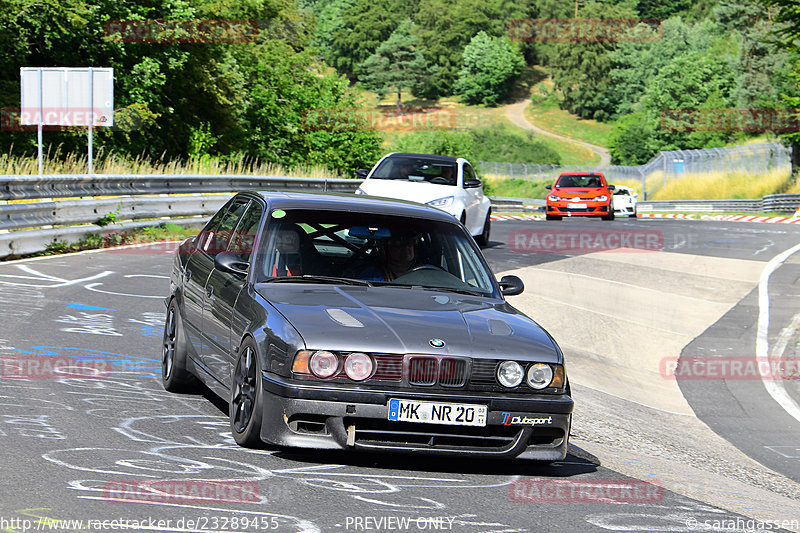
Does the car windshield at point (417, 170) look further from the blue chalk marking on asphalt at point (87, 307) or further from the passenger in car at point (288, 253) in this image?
the passenger in car at point (288, 253)

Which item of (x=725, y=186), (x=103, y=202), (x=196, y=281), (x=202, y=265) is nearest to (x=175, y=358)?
(x=196, y=281)

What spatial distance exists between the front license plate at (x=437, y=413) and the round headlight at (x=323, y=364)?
1.12ft

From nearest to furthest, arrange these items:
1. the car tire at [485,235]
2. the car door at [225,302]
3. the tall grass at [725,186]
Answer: the car door at [225,302] < the car tire at [485,235] < the tall grass at [725,186]

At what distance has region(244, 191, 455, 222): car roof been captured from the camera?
23.8 ft

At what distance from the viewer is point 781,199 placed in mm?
44406

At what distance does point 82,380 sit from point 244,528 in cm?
379

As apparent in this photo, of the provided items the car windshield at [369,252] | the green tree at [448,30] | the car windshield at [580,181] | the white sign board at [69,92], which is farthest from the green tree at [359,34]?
the car windshield at [369,252]

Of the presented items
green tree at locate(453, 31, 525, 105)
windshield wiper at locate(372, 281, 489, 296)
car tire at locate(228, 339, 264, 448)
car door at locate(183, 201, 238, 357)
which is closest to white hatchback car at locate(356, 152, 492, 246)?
car door at locate(183, 201, 238, 357)

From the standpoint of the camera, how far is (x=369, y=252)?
24.0 ft

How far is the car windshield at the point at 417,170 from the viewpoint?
2031 centimetres

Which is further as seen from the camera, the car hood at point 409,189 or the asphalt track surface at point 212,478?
the car hood at point 409,189

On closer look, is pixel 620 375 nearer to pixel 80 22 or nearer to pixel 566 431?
pixel 566 431

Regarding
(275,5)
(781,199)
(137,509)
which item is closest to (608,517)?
(137,509)

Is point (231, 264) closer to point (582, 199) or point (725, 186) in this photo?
point (582, 199)
